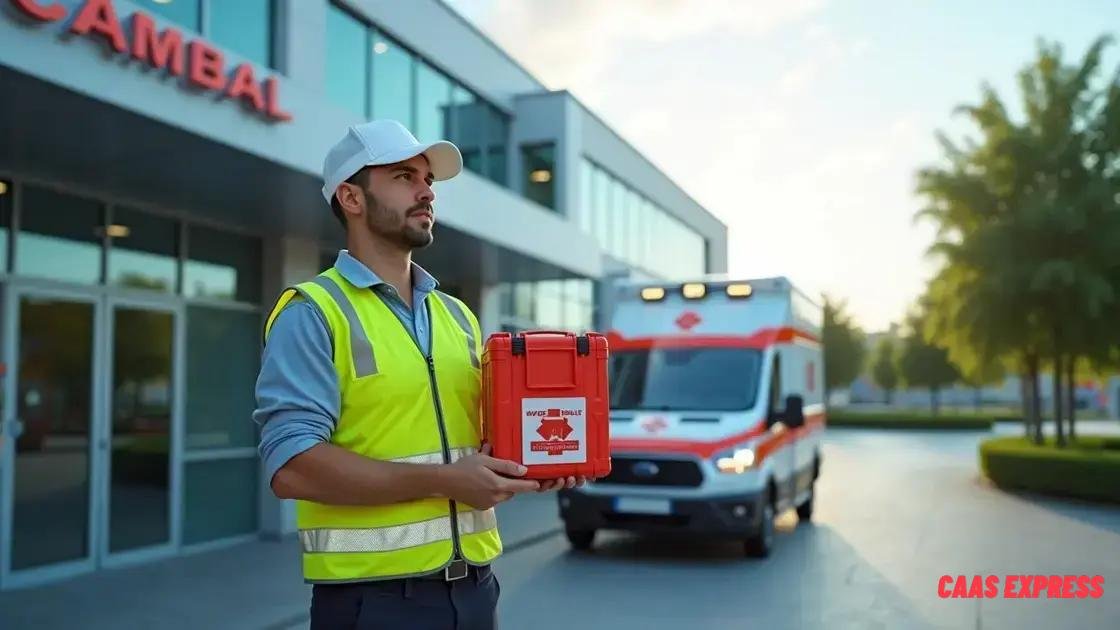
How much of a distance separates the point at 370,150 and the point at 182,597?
21.6 feet

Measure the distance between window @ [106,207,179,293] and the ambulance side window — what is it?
248 inches

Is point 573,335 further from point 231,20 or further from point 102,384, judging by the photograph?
point 231,20

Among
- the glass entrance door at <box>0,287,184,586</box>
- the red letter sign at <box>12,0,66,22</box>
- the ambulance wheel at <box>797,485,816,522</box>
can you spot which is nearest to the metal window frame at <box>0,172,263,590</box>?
the glass entrance door at <box>0,287,184,586</box>

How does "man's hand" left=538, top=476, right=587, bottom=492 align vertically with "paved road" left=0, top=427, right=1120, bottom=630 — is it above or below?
above

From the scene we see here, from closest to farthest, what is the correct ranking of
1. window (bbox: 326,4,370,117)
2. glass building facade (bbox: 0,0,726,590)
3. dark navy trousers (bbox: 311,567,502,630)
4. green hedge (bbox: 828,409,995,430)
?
dark navy trousers (bbox: 311,567,502,630), glass building facade (bbox: 0,0,726,590), window (bbox: 326,4,370,117), green hedge (bbox: 828,409,995,430)

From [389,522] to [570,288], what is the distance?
1845cm

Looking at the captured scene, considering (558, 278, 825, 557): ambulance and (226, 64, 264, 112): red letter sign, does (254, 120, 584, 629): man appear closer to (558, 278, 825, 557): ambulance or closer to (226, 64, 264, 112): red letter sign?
(226, 64, 264, 112): red letter sign

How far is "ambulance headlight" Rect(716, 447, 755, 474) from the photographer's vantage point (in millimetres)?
9062

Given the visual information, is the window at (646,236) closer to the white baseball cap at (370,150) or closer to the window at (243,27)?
the window at (243,27)

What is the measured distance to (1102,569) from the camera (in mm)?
8711

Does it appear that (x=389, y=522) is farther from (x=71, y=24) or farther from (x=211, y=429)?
(x=211, y=429)

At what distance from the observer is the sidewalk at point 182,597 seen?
680 centimetres

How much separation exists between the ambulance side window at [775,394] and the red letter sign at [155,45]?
6.46m

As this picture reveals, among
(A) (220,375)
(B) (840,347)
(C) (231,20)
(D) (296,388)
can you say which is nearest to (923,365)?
(B) (840,347)
